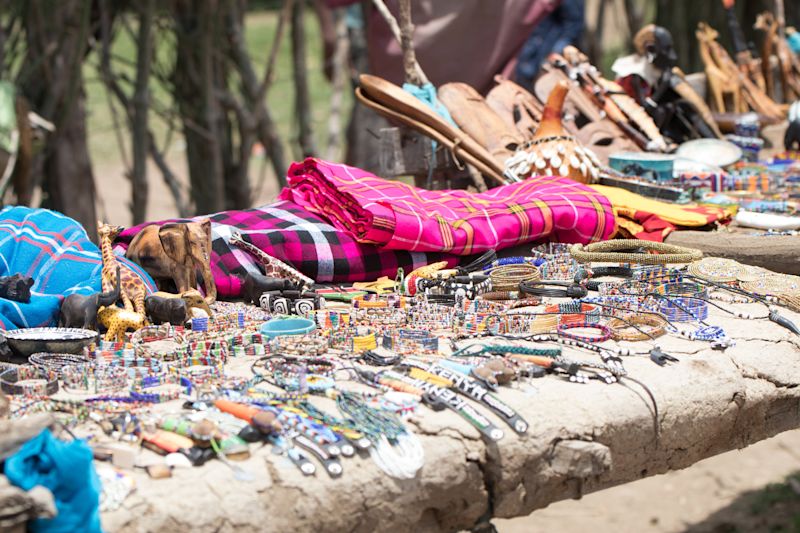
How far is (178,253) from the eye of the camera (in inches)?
128

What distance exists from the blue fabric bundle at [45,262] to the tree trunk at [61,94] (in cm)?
322

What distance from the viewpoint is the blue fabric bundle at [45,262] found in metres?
3.02

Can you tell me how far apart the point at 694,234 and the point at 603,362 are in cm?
150

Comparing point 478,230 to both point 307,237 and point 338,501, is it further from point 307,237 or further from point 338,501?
point 338,501

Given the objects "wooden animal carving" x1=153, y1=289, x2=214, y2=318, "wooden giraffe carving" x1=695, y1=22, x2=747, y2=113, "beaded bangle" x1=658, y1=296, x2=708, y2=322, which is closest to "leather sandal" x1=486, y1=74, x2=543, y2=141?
"wooden giraffe carving" x1=695, y1=22, x2=747, y2=113

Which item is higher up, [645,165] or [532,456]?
[645,165]

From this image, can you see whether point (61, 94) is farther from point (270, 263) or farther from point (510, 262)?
point (510, 262)

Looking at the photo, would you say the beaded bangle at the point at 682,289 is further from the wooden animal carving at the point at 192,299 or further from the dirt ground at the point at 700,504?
the dirt ground at the point at 700,504

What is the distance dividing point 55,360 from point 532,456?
1.19m

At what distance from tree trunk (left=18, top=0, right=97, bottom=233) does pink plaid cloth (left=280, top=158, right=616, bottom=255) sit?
2884 millimetres

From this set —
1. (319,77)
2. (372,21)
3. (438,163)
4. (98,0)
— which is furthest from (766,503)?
(319,77)

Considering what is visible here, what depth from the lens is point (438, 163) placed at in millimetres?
5133

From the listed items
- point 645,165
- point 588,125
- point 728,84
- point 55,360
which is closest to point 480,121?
point 588,125

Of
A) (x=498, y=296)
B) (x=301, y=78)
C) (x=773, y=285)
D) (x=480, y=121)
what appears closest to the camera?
(x=498, y=296)
